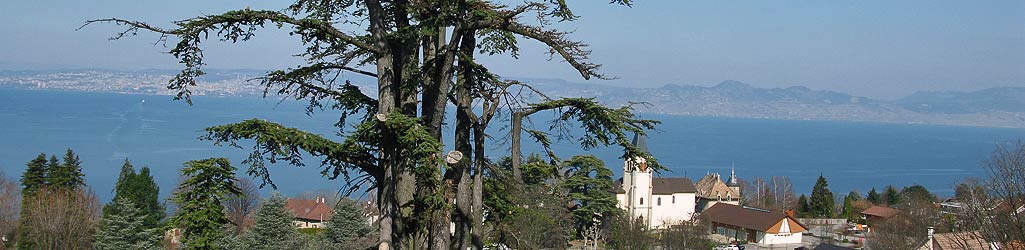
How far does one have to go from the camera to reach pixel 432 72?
699 cm

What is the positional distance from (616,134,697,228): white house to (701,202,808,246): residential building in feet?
6.76

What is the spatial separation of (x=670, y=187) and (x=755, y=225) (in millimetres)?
7968

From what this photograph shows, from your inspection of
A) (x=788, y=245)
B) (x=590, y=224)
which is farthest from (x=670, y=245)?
(x=788, y=245)

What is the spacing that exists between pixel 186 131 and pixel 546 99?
116 m

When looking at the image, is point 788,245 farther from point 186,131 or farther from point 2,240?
point 186,131

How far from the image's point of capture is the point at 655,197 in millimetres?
50688

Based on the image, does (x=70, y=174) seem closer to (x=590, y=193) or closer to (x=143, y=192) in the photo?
(x=143, y=192)

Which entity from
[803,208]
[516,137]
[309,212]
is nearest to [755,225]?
[803,208]

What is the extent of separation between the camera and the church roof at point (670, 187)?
50.7 metres

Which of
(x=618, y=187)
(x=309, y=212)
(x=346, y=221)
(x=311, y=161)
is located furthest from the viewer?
(x=311, y=161)

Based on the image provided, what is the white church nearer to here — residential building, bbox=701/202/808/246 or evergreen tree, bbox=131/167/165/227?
residential building, bbox=701/202/808/246

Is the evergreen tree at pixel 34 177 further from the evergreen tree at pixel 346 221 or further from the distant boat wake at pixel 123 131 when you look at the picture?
the distant boat wake at pixel 123 131

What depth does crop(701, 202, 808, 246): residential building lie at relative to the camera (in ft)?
140

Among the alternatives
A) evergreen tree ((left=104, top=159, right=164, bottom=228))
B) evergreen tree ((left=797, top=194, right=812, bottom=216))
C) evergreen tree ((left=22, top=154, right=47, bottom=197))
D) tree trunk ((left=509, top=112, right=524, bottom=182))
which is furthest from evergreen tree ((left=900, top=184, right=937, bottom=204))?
evergreen tree ((left=22, top=154, right=47, bottom=197))
